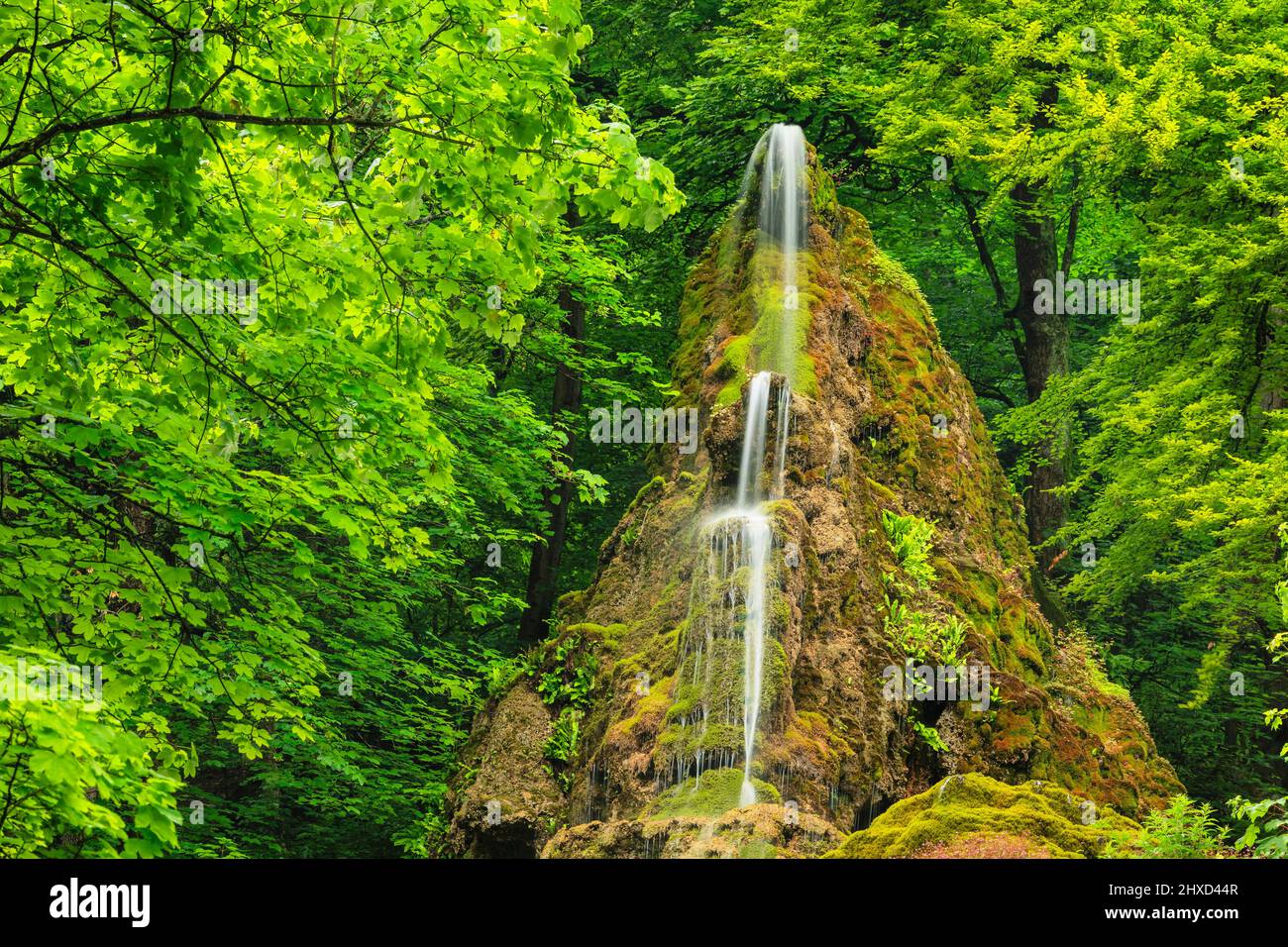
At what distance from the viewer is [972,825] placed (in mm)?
7172

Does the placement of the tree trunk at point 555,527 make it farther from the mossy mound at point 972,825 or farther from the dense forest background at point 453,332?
the mossy mound at point 972,825

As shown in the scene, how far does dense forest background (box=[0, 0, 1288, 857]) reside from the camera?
6332 mm

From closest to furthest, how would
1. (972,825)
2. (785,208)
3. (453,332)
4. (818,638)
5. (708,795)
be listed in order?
(972,825), (708,795), (818,638), (785,208), (453,332)

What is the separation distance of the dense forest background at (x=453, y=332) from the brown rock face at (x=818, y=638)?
→ 4.81 ft

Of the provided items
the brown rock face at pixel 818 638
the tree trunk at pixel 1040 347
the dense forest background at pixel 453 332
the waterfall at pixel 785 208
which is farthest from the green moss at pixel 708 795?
the tree trunk at pixel 1040 347

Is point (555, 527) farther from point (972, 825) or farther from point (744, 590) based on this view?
point (972, 825)

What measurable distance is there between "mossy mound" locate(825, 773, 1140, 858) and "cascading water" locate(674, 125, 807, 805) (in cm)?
138

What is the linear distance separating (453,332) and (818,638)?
9871 mm

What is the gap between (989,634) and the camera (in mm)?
11562

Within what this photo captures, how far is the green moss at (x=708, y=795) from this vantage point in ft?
28.4

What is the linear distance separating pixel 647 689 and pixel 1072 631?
20.5ft

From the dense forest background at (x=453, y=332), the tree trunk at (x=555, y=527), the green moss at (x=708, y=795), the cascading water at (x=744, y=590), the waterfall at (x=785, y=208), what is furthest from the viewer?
the tree trunk at (x=555, y=527)

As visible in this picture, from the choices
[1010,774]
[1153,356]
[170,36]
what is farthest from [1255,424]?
[170,36]

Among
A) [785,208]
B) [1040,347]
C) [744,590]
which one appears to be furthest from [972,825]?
[1040,347]
